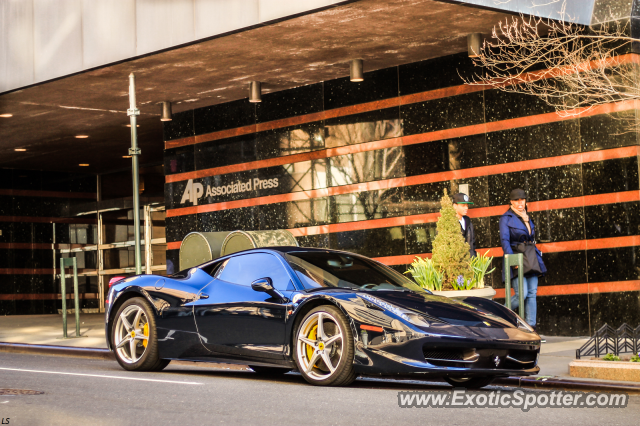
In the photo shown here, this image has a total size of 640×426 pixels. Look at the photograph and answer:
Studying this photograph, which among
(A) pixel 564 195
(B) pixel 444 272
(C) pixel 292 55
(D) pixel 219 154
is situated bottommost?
(B) pixel 444 272

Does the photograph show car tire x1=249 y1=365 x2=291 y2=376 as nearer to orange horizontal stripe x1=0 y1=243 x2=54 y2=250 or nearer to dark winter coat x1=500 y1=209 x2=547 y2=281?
dark winter coat x1=500 y1=209 x2=547 y2=281

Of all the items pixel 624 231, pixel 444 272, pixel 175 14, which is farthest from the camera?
pixel 175 14

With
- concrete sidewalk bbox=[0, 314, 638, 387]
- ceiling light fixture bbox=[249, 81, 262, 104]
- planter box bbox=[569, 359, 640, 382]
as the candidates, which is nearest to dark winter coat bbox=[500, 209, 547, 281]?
concrete sidewalk bbox=[0, 314, 638, 387]

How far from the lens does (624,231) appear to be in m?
12.1

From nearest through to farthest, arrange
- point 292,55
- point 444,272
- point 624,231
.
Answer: point 444,272, point 624,231, point 292,55

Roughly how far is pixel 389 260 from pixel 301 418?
917cm

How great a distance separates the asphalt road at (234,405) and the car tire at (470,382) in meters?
0.11

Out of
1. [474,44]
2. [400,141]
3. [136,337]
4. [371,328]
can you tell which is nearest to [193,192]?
[400,141]

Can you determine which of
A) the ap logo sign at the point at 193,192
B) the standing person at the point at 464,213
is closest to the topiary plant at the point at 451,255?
the standing person at the point at 464,213

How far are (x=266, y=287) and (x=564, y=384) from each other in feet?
8.90

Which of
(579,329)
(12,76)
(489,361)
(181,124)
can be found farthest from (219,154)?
(489,361)

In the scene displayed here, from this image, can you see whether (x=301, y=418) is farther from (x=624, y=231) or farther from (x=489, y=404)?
(x=624, y=231)

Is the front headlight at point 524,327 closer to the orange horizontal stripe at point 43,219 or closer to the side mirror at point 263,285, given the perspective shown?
the side mirror at point 263,285

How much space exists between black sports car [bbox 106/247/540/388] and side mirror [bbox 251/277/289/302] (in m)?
0.01
